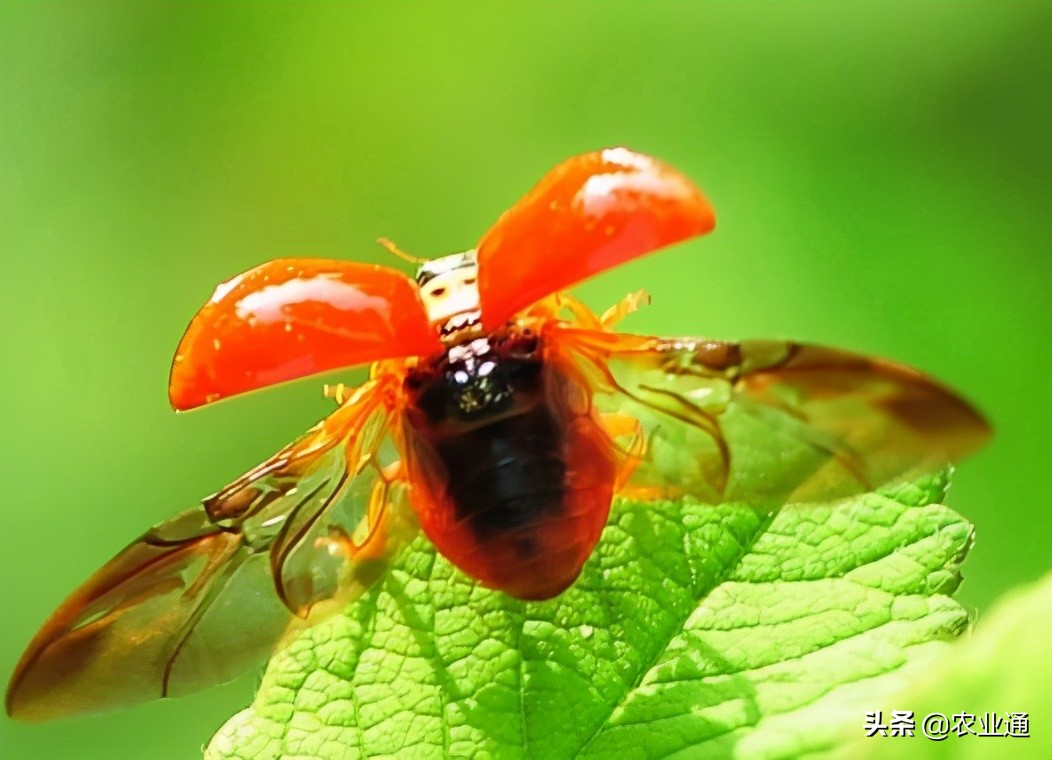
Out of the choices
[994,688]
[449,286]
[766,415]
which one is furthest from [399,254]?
[994,688]

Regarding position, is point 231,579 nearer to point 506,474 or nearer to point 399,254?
point 506,474

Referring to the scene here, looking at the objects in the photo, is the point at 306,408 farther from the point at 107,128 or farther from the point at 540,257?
the point at 540,257

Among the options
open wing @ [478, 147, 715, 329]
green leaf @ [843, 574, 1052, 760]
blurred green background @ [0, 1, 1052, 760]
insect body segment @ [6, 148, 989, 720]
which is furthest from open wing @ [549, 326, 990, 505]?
blurred green background @ [0, 1, 1052, 760]

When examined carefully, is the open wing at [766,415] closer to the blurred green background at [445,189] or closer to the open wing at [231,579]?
the open wing at [231,579]

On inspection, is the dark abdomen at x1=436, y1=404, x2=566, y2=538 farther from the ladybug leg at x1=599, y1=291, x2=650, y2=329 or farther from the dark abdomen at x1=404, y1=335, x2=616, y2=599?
the ladybug leg at x1=599, y1=291, x2=650, y2=329

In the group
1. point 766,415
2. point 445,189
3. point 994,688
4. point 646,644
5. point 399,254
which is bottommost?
point 994,688

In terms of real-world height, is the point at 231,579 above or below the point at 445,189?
below

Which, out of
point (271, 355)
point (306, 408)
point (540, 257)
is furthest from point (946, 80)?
point (271, 355)

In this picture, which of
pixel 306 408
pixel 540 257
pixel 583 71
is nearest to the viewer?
pixel 540 257
